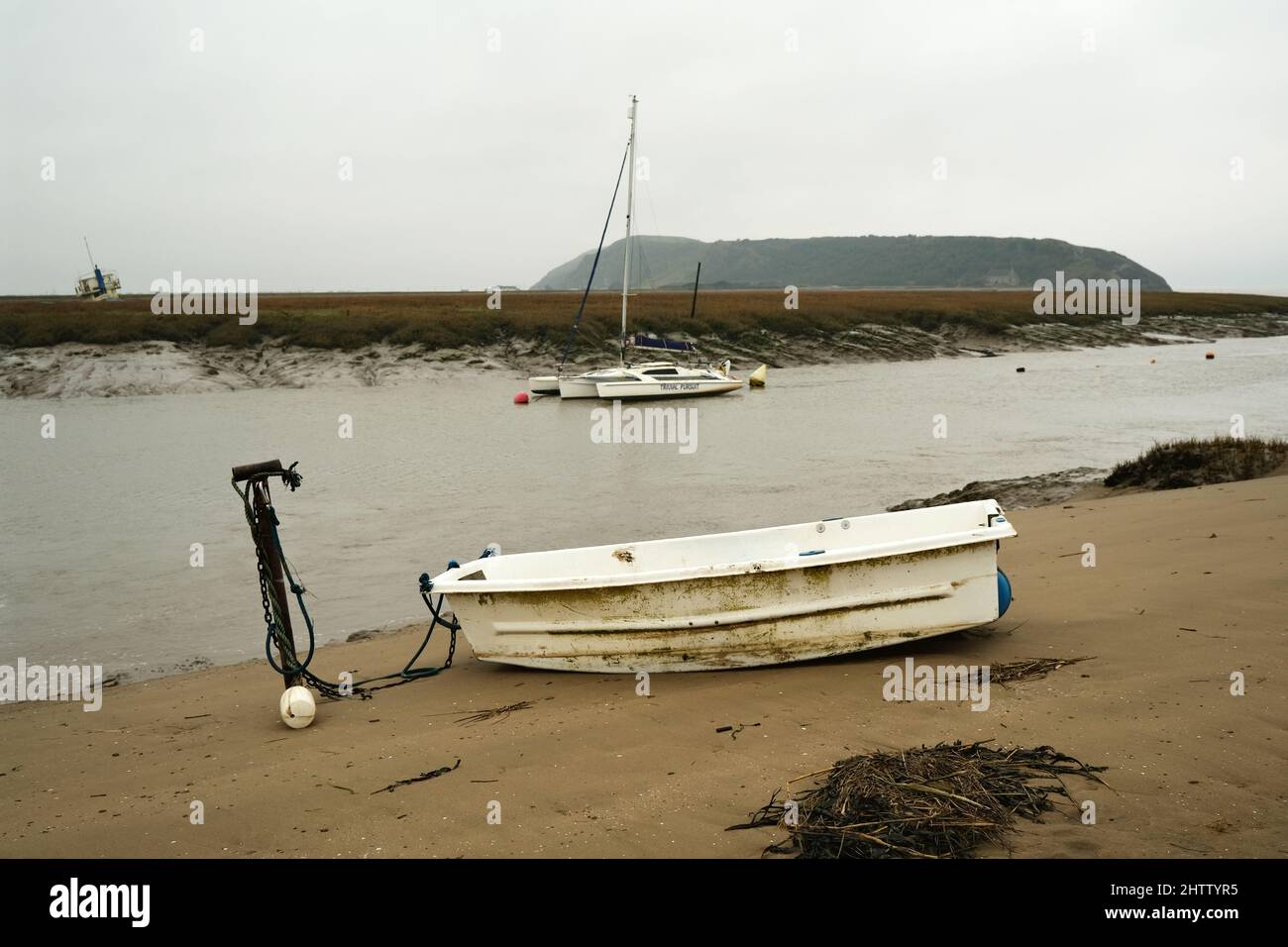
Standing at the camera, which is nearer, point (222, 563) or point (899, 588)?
point (899, 588)

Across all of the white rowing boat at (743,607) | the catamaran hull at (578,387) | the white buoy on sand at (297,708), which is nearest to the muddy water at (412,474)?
the catamaran hull at (578,387)

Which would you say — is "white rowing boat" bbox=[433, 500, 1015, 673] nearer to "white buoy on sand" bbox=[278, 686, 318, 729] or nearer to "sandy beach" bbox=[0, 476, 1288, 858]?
"sandy beach" bbox=[0, 476, 1288, 858]

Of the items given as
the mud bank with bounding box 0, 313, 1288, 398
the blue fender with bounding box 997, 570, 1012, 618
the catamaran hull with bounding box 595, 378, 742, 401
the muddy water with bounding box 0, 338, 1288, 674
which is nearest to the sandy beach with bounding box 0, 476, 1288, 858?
the blue fender with bounding box 997, 570, 1012, 618

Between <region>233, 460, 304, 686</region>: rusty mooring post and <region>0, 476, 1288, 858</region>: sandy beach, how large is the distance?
0.49m

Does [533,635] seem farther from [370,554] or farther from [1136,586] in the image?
[370,554]

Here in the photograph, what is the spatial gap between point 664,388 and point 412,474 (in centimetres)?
1954

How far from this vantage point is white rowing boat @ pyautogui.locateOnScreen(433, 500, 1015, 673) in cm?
749

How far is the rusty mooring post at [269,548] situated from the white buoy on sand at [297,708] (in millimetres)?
387

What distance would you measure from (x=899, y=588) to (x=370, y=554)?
8.83 meters
